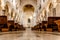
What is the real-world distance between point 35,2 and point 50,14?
20511mm

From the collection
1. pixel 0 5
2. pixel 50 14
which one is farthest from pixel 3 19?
pixel 50 14

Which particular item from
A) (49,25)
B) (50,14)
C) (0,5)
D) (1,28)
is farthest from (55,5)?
(1,28)

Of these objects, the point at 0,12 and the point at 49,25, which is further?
the point at 0,12

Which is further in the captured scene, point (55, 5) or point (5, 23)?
point (55, 5)

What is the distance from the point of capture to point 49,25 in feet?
37.7

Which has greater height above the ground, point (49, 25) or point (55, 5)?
point (55, 5)

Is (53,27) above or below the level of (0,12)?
below

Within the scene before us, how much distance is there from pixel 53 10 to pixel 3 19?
7519 millimetres

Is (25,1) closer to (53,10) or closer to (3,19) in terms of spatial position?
(53,10)

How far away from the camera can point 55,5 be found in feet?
52.5

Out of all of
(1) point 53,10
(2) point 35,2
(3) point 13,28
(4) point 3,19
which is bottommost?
(3) point 13,28

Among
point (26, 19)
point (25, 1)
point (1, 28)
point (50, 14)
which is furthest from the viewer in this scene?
point (26, 19)

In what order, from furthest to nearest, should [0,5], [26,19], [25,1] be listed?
[26,19] → [25,1] → [0,5]

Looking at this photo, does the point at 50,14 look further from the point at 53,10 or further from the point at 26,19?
the point at 26,19
